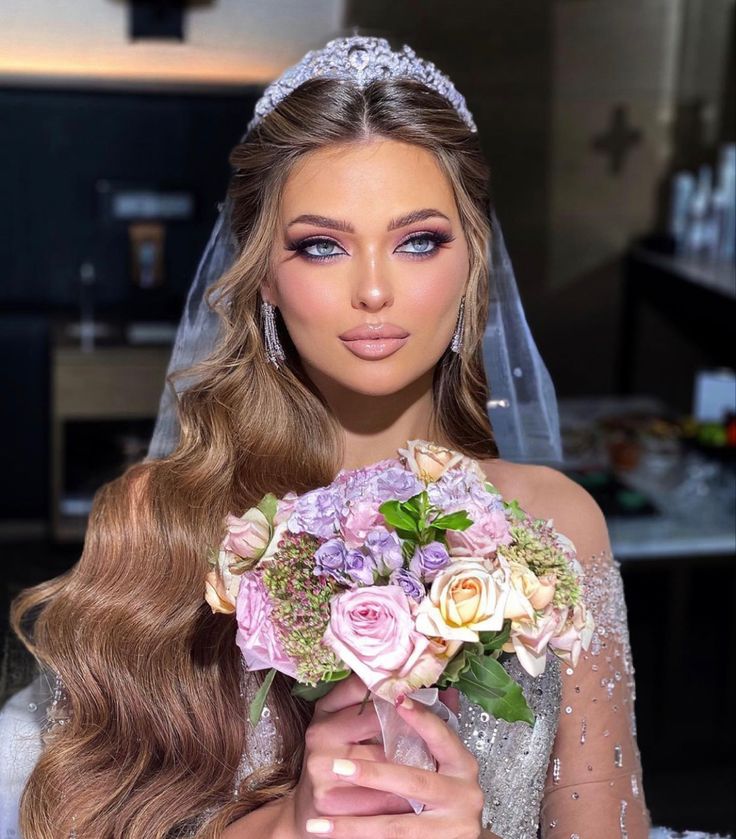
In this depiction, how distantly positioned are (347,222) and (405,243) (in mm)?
90

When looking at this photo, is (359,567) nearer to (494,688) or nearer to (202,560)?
(494,688)

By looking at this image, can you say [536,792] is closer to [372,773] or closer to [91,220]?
[372,773]

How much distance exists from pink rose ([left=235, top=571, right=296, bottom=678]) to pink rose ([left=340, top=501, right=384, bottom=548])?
10cm

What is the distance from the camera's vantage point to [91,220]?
16.1 feet

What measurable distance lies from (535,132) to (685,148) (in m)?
0.75

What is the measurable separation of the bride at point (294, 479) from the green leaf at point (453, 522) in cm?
44

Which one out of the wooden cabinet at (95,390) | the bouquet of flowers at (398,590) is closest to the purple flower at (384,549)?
the bouquet of flowers at (398,590)

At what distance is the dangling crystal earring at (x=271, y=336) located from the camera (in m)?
1.81

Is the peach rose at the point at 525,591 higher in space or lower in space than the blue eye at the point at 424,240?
lower

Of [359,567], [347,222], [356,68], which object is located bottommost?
[359,567]

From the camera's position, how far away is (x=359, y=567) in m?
1.23

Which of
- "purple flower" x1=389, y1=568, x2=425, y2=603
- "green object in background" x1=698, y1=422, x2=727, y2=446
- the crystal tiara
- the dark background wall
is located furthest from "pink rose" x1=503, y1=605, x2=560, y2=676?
the dark background wall

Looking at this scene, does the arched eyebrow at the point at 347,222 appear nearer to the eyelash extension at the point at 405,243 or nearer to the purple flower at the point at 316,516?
the eyelash extension at the point at 405,243

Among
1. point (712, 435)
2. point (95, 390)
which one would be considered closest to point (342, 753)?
point (712, 435)
